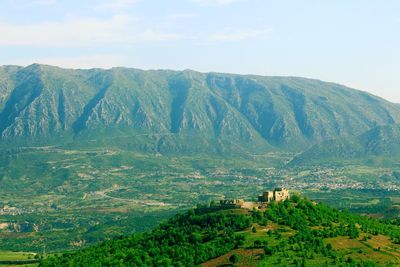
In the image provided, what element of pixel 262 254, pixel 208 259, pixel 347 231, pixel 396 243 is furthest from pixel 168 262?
pixel 396 243

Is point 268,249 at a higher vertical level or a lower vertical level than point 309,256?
higher

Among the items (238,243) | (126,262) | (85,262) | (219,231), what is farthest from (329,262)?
(85,262)

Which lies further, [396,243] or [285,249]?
[396,243]

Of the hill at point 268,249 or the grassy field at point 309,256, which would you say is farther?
the hill at point 268,249

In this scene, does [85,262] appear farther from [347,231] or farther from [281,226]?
[347,231]

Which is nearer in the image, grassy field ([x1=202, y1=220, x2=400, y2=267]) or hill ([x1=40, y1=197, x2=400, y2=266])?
grassy field ([x1=202, y1=220, x2=400, y2=267])

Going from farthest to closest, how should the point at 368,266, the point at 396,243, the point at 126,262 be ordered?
the point at 396,243
the point at 126,262
the point at 368,266

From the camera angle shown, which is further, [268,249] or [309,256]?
[268,249]

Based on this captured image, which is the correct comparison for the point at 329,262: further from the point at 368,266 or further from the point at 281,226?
the point at 281,226

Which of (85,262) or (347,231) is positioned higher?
(347,231)

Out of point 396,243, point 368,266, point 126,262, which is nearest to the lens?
point 368,266
